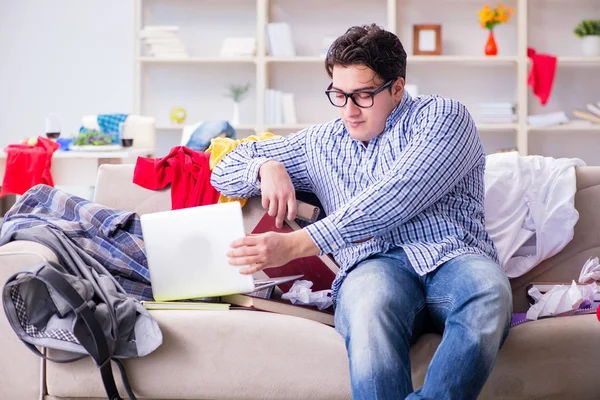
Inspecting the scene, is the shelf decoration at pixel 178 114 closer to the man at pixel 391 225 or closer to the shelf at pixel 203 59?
the shelf at pixel 203 59

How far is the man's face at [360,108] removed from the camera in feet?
6.33

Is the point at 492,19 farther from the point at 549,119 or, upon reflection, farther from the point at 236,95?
the point at 236,95

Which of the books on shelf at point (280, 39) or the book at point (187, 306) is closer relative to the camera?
the book at point (187, 306)

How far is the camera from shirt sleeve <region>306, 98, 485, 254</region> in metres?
1.76

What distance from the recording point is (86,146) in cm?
411

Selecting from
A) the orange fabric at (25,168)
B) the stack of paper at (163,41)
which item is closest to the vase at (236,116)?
the stack of paper at (163,41)

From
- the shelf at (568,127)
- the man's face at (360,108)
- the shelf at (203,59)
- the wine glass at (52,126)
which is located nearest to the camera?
the man's face at (360,108)

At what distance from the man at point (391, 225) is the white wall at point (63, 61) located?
12.8ft

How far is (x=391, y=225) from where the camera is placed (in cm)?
180

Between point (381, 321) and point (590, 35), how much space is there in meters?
4.39

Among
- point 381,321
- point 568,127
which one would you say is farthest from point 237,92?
point 381,321

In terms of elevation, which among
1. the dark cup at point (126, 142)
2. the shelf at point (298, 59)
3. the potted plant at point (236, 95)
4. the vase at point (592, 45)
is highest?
the vase at point (592, 45)

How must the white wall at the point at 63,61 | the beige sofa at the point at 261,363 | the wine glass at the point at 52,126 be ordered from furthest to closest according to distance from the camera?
1. the white wall at the point at 63,61
2. the wine glass at the point at 52,126
3. the beige sofa at the point at 261,363

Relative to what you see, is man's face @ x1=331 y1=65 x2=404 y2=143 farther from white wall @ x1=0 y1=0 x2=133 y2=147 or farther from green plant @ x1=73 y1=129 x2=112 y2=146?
white wall @ x1=0 y1=0 x2=133 y2=147
